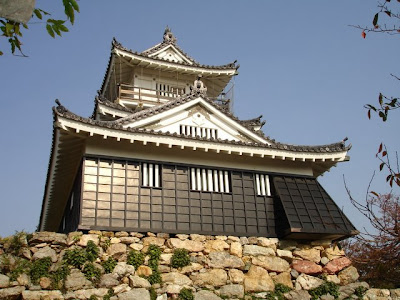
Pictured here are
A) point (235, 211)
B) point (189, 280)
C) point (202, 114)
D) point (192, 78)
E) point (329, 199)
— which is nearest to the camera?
point (189, 280)

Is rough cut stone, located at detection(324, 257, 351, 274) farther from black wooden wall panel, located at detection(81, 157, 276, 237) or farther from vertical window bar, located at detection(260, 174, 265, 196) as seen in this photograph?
vertical window bar, located at detection(260, 174, 265, 196)

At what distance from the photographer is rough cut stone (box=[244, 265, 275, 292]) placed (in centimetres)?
1365

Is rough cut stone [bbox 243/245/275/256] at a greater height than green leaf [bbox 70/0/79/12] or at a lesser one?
lesser

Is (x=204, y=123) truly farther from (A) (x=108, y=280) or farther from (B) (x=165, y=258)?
(A) (x=108, y=280)

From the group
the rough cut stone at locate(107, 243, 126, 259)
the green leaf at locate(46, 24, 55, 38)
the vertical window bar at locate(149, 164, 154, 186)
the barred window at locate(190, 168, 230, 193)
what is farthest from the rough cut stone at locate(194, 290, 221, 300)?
the green leaf at locate(46, 24, 55, 38)

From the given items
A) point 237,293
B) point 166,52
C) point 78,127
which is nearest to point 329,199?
point 237,293

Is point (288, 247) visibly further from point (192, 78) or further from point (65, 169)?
point (192, 78)

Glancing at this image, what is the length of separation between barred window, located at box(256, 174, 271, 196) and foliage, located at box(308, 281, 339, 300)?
347cm

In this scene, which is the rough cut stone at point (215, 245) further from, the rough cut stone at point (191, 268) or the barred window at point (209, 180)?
the barred window at point (209, 180)

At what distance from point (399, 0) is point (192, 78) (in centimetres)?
2019

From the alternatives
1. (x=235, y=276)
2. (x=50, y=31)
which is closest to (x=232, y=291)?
(x=235, y=276)

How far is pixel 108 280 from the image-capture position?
40.3 feet

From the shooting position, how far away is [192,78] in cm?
2489

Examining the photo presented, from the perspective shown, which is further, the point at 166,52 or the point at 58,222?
the point at 166,52
